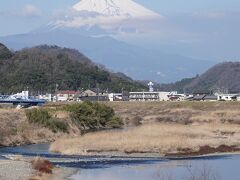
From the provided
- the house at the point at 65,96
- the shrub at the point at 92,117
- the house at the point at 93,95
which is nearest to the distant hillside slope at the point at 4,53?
the house at the point at 65,96

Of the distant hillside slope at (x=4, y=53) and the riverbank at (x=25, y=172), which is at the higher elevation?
the distant hillside slope at (x=4, y=53)

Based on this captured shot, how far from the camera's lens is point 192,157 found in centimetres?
4188

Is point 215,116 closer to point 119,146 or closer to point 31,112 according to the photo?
point 31,112

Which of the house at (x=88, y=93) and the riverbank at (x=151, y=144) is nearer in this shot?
the riverbank at (x=151, y=144)

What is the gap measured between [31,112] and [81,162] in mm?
25816

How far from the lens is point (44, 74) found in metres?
169

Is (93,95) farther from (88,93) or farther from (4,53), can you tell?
(4,53)

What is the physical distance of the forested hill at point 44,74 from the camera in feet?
529

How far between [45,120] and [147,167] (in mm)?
26659

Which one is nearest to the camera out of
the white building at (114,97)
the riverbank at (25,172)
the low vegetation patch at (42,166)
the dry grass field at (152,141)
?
the riverbank at (25,172)

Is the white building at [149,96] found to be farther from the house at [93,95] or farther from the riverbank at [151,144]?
the riverbank at [151,144]

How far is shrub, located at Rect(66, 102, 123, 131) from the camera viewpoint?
7481cm

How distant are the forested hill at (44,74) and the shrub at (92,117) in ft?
260

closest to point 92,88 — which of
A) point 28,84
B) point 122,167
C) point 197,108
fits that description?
point 28,84
